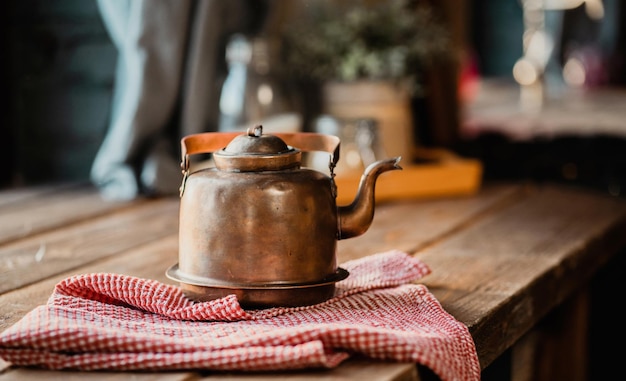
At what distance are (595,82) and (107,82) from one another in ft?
17.9

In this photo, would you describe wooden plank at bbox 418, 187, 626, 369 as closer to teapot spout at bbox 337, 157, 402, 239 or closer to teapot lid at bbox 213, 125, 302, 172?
teapot spout at bbox 337, 157, 402, 239

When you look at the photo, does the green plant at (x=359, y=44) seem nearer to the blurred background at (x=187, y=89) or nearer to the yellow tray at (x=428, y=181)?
the blurred background at (x=187, y=89)

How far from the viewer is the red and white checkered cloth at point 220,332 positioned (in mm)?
841

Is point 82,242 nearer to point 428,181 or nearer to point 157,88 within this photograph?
point 157,88

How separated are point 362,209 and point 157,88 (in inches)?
38.7

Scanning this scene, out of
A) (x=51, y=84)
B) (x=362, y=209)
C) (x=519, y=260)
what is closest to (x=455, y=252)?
(x=519, y=260)

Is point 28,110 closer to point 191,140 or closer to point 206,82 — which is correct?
point 206,82

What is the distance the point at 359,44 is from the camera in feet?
6.88

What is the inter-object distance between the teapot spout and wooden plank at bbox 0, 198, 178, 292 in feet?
1.51

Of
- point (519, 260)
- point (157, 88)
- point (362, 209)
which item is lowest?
point (519, 260)

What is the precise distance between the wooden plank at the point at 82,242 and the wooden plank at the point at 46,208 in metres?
0.04

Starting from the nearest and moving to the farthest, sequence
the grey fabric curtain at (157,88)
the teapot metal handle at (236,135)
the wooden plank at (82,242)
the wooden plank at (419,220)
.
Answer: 1. the teapot metal handle at (236,135)
2. the wooden plank at (82,242)
3. the wooden plank at (419,220)
4. the grey fabric curtain at (157,88)

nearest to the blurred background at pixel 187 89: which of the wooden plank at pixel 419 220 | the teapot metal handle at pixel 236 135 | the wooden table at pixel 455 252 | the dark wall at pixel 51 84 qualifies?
the dark wall at pixel 51 84

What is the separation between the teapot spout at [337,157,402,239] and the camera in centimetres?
104
